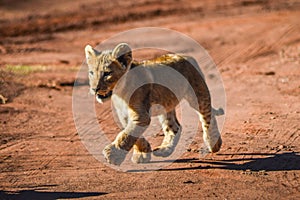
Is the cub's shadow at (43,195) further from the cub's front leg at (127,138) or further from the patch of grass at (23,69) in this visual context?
the patch of grass at (23,69)

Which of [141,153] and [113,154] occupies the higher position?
[113,154]

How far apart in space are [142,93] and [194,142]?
1.59m

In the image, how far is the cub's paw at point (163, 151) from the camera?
298 inches

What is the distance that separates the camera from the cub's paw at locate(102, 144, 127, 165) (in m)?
6.52

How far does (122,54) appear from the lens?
21.9 ft

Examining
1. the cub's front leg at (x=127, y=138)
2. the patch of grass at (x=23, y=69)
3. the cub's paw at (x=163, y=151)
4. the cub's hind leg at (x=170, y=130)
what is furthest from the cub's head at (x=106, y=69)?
the patch of grass at (x=23, y=69)

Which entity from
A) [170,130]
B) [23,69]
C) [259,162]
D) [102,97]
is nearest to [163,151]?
[170,130]

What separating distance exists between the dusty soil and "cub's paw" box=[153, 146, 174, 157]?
221 mm

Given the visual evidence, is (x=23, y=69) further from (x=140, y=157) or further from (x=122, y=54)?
(x=122, y=54)

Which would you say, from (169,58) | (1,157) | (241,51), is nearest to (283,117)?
(169,58)

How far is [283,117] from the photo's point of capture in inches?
353

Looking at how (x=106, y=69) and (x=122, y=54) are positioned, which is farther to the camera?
(x=122, y=54)

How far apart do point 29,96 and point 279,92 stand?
4580mm

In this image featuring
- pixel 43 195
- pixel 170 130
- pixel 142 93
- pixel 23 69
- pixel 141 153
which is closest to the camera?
→ pixel 43 195
